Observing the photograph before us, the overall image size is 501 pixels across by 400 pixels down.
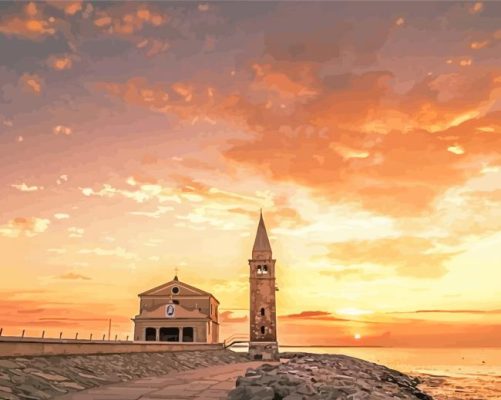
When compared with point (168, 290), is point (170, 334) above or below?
below

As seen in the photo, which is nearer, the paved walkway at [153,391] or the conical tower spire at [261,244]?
the paved walkway at [153,391]

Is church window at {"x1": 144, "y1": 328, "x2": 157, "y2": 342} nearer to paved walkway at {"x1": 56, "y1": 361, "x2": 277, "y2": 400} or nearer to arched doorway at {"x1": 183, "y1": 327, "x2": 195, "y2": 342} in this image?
arched doorway at {"x1": 183, "y1": 327, "x2": 195, "y2": 342}

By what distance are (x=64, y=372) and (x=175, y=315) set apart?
153 ft

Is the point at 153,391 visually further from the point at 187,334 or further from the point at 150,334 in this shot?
the point at 150,334

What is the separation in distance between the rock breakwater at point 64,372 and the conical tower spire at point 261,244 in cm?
3768

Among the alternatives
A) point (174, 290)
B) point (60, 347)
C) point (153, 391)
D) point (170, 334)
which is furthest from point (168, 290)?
point (153, 391)

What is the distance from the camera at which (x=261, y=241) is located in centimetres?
6481

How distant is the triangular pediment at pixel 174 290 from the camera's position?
64.9m

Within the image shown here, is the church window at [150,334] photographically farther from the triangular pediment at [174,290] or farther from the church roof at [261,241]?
the church roof at [261,241]

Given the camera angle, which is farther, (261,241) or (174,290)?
(174,290)

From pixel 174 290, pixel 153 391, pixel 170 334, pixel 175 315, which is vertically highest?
pixel 174 290

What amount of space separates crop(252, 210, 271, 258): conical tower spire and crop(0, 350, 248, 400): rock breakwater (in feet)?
124

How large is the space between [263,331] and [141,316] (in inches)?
634

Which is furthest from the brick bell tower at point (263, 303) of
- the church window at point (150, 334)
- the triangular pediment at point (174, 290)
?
the church window at point (150, 334)
